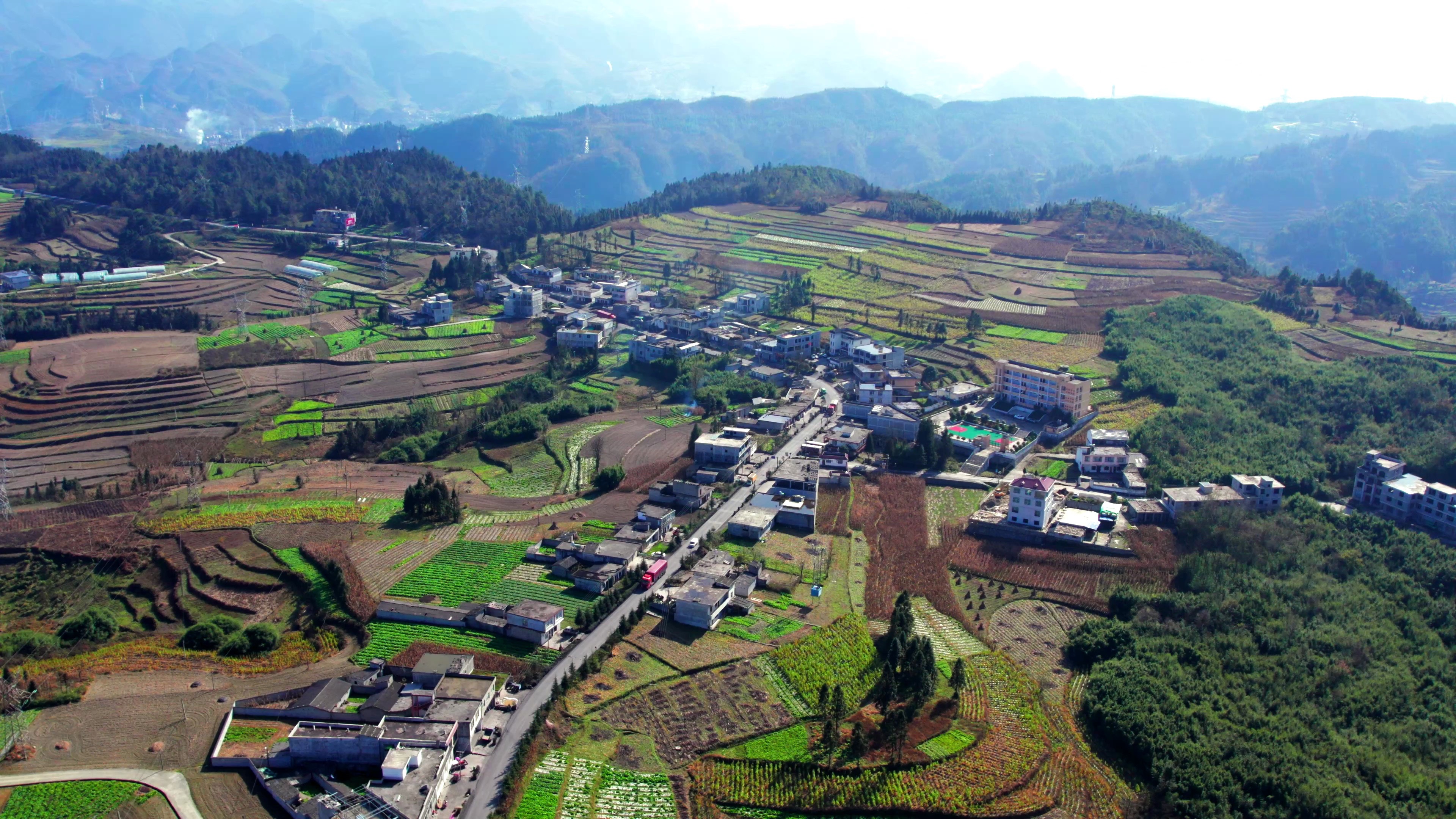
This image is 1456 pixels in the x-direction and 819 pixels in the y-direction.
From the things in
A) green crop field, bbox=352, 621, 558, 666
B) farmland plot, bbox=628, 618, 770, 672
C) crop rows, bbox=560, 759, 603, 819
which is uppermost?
green crop field, bbox=352, 621, 558, 666

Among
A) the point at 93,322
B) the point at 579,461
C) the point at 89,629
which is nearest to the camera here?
the point at 89,629

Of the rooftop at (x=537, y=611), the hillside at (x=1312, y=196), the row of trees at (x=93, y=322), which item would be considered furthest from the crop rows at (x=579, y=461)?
the hillside at (x=1312, y=196)

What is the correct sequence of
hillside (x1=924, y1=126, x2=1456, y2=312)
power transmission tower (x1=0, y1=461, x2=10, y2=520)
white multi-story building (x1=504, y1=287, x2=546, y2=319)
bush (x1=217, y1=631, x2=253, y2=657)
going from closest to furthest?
bush (x1=217, y1=631, x2=253, y2=657) → power transmission tower (x1=0, y1=461, x2=10, y2=520) → white multi-story building (x1=504, y1=287, x2=546, y2=319) → hillside (x1=924, y1=126, x2=1456, y2=312)

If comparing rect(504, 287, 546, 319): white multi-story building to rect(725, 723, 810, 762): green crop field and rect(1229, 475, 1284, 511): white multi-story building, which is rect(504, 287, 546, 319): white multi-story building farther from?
rect(725, 723, 810, 762): green crop field

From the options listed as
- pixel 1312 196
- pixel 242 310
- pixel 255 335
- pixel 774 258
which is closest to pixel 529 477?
pixel 255 335

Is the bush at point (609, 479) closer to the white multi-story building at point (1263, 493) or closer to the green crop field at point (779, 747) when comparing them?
the green crop field at point (779, 747)

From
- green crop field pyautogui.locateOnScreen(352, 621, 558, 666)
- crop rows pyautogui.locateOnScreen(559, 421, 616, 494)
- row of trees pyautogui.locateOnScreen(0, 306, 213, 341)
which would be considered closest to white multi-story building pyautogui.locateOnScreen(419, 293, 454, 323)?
row of trees pyautogui.locateOnScreen(0, 306, 213, 341)

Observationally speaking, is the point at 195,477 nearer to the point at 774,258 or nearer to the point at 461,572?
the point at 461,572
